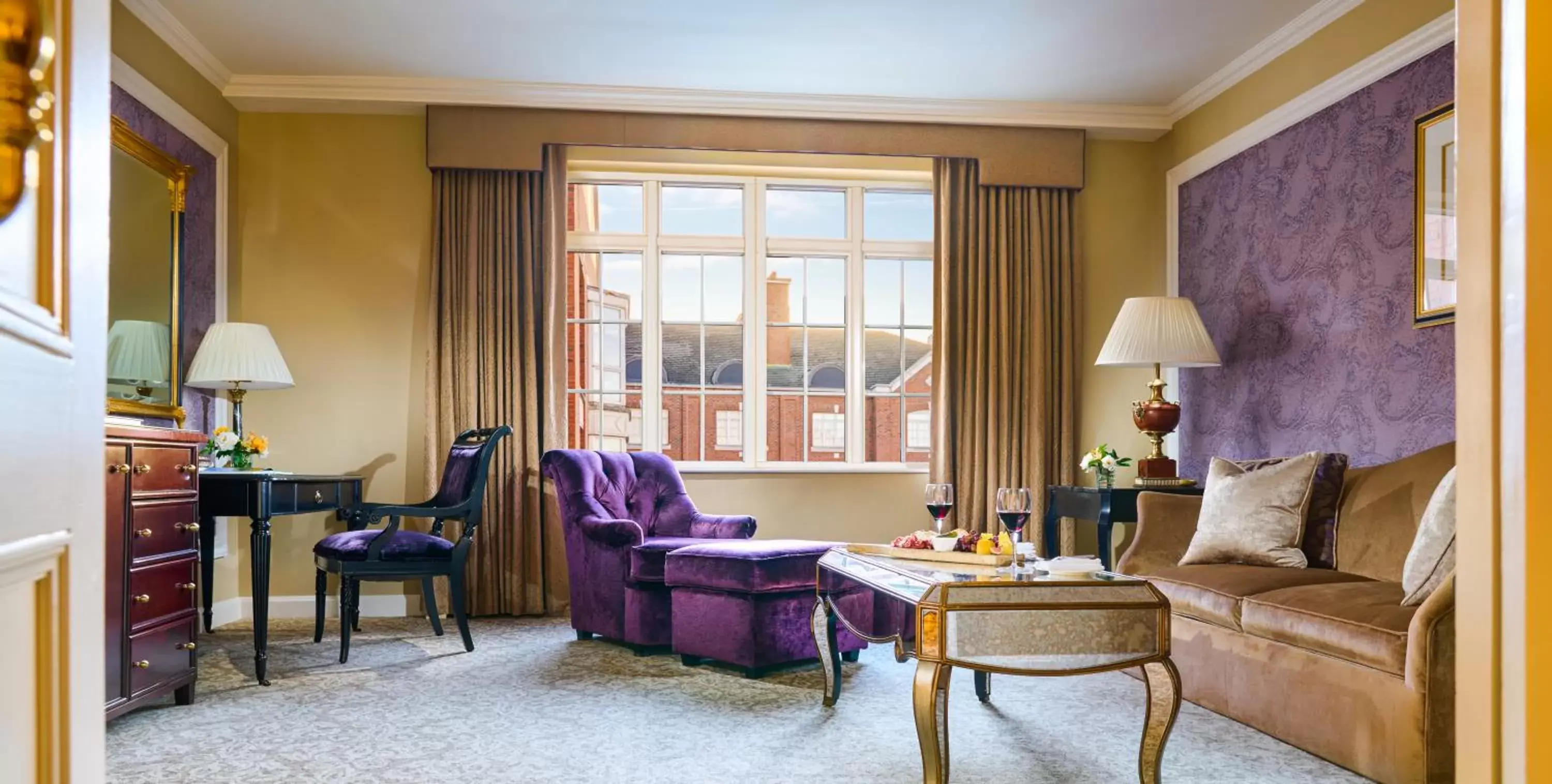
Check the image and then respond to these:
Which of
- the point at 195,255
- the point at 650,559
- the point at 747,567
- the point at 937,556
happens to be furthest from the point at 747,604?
the point at 195,255

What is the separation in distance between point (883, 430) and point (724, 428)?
0.88 meters

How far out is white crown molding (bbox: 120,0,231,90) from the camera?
14.1ft

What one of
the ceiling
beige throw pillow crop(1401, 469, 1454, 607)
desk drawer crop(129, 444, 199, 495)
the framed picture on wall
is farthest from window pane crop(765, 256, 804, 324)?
beige throw pillow crop(1401, 469, 1454, 607)

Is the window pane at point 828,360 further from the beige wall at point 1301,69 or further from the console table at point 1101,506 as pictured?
the beige wall at point 1301,69

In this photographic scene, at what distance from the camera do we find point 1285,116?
4.70 meters

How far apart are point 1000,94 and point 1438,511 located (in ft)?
10.5

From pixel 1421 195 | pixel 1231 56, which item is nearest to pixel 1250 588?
pixel 1421 195

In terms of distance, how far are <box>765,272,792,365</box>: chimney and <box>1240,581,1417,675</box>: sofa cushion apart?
3.12 m

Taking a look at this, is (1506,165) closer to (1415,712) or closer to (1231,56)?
(1415,712)

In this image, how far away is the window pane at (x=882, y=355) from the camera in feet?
19.6

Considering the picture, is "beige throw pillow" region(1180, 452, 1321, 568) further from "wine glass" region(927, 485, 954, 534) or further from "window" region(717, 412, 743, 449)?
"window" region(717, 412, 743, 449)

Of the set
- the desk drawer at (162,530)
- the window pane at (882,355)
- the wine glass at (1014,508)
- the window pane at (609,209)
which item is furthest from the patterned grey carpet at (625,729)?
the window pane at (609,209)

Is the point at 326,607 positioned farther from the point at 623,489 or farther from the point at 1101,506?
the point at 1101,506

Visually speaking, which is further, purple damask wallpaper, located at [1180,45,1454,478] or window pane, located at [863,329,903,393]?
window pane, located at [863,329,903,393]
